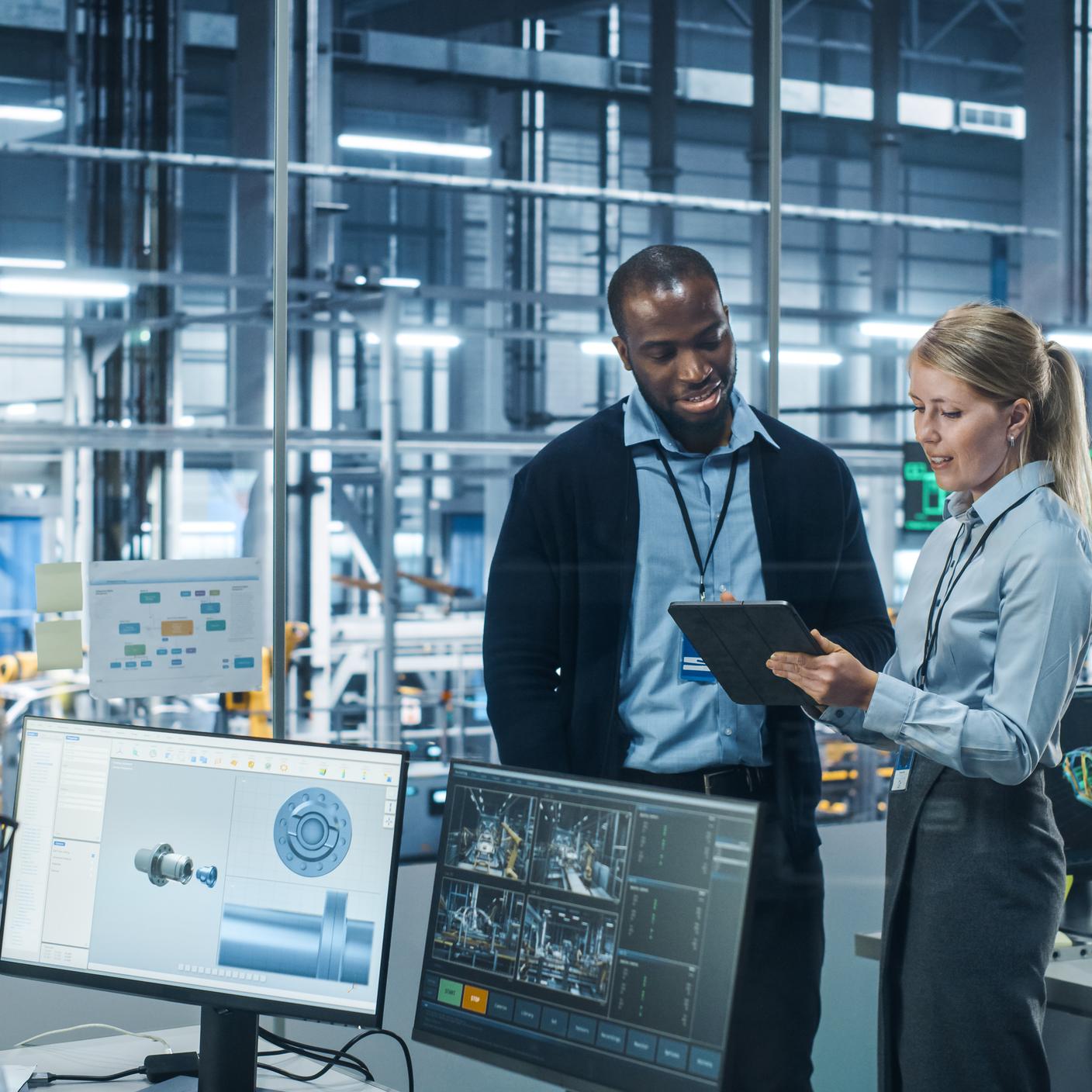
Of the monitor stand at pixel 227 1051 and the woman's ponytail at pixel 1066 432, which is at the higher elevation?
the woman's ponytail at pixel 1066 432

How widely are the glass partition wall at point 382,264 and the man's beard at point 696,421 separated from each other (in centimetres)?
45

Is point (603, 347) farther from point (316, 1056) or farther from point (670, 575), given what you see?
point (316, 1056)

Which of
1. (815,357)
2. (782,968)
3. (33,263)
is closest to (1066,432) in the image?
(782,968)

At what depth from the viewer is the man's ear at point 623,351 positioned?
5.68 feet

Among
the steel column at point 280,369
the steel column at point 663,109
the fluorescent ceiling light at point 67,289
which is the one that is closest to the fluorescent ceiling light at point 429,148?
the steel column at point 663,109

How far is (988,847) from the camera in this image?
1379mm

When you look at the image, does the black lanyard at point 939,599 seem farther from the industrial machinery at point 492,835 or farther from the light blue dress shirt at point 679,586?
the industrial machinery at point 492,835

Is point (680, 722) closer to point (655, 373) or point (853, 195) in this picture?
point (655, 373)

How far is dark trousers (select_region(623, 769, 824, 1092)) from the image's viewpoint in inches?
60.9

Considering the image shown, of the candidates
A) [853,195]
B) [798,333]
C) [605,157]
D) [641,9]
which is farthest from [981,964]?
[798,333]

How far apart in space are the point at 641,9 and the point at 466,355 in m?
7.90

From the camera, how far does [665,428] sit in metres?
1.74

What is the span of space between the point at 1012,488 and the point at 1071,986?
2.49ft

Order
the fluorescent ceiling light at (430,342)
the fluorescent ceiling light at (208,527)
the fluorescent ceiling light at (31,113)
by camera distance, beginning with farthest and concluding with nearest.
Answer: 1. the fluorescent ceiling light at (430,342)
2. the fluorescent ceiling light at (31,113)
3. the fluorescent ceiling light at (208,527)
